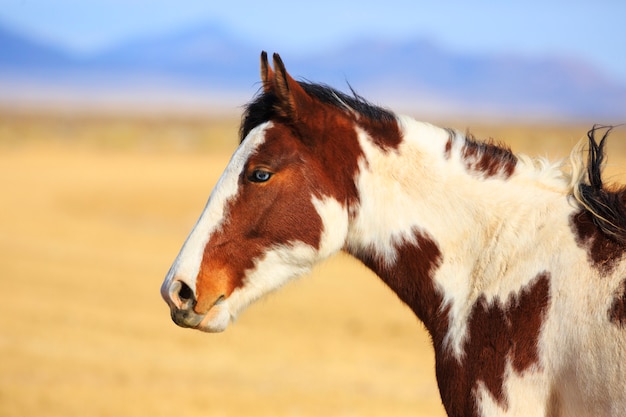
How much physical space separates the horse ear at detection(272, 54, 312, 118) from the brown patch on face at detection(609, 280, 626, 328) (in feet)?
4.84

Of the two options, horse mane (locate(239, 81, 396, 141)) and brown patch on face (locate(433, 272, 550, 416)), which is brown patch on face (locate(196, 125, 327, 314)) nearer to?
horse mane (locate(239, 81, 396, 141))

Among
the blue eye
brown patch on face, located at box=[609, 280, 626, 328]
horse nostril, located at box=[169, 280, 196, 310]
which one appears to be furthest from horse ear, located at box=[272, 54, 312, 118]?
brown patch on face, located at box=[609, 280, 626, 328]

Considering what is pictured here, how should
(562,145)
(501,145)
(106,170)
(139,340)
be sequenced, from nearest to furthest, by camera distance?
1. (501,145)
2. (139,340)
3. (106,170)
4. (562,145)

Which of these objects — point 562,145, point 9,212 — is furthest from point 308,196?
point 562,145

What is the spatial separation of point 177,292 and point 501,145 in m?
1.58

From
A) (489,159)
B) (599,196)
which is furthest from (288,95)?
(599,196)

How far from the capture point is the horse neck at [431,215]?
3131mm

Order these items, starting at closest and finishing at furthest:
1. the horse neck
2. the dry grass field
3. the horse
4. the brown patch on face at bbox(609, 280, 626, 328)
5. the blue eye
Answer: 1. the brown patch on face at bbox(609, 280, 626, 328)
2. the horse
3. the horse neck
4. the blue eye
5. the dry grass field

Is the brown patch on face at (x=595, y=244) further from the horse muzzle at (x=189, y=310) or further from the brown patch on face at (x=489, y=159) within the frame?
the horse muzzle at (x=189, y=310)

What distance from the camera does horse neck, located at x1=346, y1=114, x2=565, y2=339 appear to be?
10.3 ft

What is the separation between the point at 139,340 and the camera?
10.6 meters

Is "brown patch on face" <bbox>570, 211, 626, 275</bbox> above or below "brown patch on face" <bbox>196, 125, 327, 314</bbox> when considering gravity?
above

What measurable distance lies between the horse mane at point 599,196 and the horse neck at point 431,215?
122 mm

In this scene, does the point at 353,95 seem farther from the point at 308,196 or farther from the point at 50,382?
the point at 50,382
